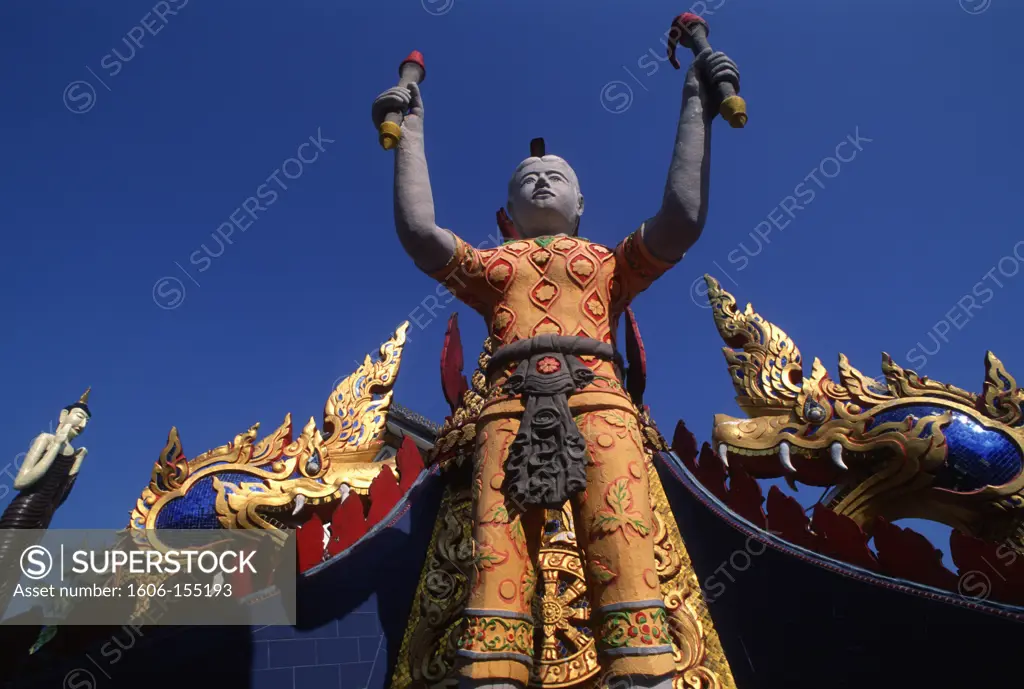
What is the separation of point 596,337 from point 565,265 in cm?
39

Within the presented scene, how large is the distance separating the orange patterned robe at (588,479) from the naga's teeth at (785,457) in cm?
272

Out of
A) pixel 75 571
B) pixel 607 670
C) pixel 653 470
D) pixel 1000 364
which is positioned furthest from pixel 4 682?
pixel 1000 364

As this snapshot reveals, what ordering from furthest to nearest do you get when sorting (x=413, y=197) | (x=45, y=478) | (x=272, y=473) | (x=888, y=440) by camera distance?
(x=45, y=478) < (x=272, y=473) < (x=888, y=440) < (x=413, y=197)

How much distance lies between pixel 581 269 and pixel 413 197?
0.86 m

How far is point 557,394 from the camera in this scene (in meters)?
3.13

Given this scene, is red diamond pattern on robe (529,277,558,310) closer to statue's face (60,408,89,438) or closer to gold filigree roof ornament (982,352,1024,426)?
gold filigree roof ornament (982,352,1024,426)

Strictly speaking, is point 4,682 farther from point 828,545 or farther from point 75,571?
point 828,545

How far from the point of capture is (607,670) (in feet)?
8.80

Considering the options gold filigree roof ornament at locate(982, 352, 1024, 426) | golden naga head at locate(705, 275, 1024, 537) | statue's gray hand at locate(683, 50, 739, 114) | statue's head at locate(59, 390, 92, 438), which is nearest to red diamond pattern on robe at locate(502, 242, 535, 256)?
statue's gray hand at locate(683, 50, 739, 114)

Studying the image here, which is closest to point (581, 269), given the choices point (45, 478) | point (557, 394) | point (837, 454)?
point (557, 394)

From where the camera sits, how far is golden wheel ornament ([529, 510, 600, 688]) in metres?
3.35

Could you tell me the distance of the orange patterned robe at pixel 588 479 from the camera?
271 centimetres

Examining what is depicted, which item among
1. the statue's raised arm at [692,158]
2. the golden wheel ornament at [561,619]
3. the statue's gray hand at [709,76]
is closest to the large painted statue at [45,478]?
the golden wheel ornament at [561,619]

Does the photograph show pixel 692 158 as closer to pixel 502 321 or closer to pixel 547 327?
pixel 547 327
